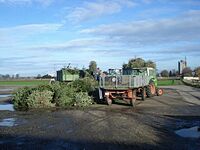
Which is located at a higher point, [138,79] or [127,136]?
[138,79]

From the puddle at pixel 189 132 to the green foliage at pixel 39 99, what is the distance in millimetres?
11549

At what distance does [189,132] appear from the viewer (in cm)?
1359

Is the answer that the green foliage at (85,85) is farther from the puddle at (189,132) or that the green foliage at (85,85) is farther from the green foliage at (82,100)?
the puddle at (189,132)

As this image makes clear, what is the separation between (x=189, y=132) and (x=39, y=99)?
1228 cm

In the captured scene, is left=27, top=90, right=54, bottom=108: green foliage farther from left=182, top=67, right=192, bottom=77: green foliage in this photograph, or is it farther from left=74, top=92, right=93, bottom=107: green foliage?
left=182, top=67, right=192, bottom=77: green foliage

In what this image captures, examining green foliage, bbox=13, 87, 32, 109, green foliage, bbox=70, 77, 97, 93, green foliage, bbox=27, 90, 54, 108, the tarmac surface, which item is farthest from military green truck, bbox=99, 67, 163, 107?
the tarmac surface

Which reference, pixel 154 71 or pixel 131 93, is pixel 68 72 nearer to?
pixel 154 71

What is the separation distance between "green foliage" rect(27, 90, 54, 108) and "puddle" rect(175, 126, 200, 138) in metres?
11.5

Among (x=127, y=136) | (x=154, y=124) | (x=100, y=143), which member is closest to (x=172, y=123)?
(x=154, y=124)

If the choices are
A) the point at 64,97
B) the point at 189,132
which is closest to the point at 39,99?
the point at 64,97

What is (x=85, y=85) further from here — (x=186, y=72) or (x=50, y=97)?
(x=186, y=72)

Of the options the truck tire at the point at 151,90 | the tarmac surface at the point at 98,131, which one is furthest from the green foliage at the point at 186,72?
the tarmac surface at the point at 98,131

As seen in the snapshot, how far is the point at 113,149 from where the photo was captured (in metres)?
10.2

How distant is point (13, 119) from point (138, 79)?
10.4m
